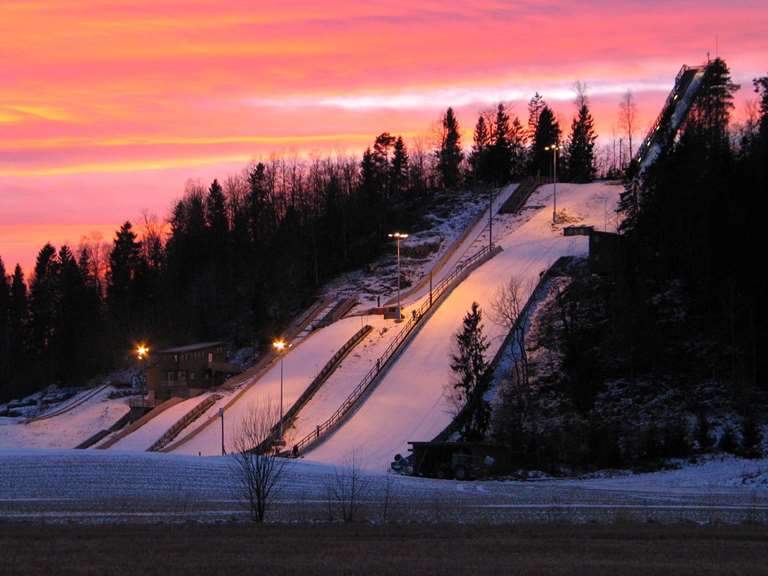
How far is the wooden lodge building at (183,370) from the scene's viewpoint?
71188mm

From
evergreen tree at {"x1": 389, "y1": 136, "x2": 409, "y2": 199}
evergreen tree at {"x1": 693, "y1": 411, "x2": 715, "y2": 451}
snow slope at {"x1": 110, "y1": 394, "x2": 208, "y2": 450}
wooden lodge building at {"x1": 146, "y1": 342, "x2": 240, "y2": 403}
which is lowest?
snow slope at {"x1": 110, "y1": 394, "x2": 208, "y2": 450}

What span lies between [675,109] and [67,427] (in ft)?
220

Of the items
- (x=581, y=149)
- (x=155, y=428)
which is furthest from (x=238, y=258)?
(x=155, y=428)

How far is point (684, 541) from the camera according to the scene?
19.1 meters

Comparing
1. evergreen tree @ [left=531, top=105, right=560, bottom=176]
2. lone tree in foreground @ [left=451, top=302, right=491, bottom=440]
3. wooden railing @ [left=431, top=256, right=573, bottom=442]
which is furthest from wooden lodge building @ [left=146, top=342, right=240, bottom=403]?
evergreen tree @ [left=531, top=105, right=560, bottom=176]

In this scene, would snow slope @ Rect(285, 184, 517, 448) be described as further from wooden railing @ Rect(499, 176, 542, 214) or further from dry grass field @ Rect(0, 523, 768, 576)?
dry grass field @ Rect(0, 523, 768, 576)

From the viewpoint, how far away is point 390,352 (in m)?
62.8

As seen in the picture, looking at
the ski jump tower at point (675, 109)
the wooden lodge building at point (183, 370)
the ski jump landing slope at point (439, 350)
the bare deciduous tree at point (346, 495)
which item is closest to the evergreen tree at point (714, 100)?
the ski jump tower at point (675, 109)

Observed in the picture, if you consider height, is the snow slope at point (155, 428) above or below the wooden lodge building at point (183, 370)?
below

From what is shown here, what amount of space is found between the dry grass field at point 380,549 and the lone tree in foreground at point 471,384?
83.4ft

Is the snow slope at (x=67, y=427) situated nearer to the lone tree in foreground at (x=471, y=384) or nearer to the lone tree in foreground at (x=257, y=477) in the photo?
the lone tree in foreground at (x=257, y=477)

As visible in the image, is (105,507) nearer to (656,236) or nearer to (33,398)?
(656,236)

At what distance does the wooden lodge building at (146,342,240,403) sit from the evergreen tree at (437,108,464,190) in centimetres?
6635

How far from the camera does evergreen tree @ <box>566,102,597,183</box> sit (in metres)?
126
